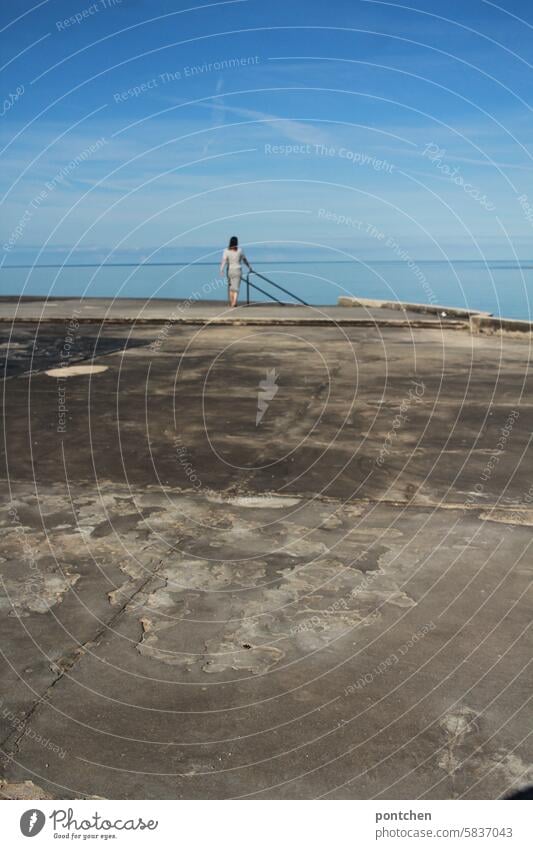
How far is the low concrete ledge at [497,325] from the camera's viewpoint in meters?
16.2

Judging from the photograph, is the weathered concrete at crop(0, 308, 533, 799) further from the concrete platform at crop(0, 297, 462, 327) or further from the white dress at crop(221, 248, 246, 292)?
the white dress at crop(221, 248, 246, 292)

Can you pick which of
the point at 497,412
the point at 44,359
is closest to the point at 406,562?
the point at 497,412

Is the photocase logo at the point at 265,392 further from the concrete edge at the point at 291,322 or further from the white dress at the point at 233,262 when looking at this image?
the white dress at the point at 233,262

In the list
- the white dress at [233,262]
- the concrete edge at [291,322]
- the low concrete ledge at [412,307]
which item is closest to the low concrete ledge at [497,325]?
the concrete edge at [291,322]

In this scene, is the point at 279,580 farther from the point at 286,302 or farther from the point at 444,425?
the point at 286,302

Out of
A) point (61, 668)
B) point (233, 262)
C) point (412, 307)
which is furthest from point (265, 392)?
point (412, 307)

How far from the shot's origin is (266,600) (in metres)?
4.49

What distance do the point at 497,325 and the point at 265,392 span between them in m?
8.17

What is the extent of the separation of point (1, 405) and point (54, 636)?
239 inches
